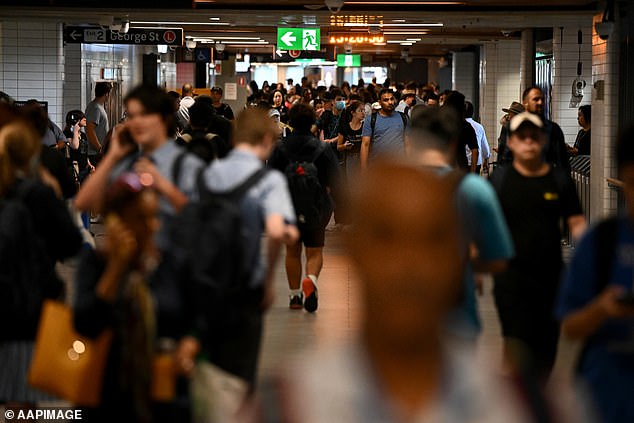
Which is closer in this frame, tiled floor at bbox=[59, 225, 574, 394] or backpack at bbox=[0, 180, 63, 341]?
backpack at bbox=[0, 180, 63, 341]

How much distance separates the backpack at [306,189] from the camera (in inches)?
412

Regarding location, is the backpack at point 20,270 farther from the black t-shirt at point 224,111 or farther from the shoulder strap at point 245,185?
the black t-shirt at point 224,111

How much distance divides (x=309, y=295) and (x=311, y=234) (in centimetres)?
53

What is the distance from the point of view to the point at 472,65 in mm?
40031

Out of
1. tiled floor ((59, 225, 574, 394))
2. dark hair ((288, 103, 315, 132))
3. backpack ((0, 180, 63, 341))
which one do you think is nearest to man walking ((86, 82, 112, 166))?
tiled floor ((59, 225, 574, 394))

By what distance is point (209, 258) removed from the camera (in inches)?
181

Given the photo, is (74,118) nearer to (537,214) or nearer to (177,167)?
(537,214)

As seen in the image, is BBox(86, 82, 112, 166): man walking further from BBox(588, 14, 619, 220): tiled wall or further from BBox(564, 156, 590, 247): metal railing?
BBox(588, 14, 619, 220): tiled wall

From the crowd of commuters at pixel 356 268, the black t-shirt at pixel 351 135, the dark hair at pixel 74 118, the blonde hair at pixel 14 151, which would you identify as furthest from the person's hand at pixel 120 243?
the dark hair at pixel 74 118

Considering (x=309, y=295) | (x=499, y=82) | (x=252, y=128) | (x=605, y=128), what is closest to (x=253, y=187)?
(x=252, y=128)

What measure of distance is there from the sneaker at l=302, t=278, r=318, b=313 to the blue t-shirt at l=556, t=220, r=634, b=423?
654 centimetres

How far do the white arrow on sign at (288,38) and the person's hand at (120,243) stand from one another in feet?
65.0

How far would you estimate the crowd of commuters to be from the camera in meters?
1.89

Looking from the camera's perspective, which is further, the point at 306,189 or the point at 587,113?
the point at 587,113
